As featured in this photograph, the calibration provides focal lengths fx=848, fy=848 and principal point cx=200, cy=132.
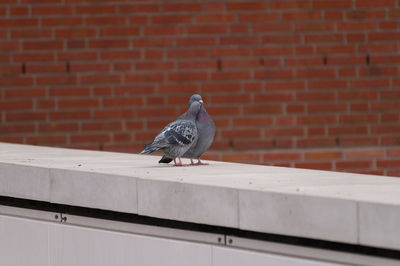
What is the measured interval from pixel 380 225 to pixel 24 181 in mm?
1792

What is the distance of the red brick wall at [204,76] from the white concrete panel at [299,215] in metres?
2.96

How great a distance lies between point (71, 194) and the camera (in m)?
3.47

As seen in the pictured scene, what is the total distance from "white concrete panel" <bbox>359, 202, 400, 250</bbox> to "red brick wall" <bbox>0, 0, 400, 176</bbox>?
3.30 metres

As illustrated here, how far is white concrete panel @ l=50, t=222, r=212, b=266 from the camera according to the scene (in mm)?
3010

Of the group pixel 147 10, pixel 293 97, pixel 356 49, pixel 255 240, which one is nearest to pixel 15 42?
pixel 147 10

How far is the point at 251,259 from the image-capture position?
2797 millimetres

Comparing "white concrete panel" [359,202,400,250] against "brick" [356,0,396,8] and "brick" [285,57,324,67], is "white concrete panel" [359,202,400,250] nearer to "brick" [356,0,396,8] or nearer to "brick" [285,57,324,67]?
"brick" [285,57,324,67]

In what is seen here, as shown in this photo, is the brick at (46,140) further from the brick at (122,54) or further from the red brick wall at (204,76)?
the brick at (122,54)

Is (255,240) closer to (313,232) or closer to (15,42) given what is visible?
(313,232)

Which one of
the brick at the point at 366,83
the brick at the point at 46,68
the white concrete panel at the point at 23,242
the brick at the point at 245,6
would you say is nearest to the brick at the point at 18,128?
the brick at the point at 46,68

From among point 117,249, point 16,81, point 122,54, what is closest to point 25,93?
point 16,81

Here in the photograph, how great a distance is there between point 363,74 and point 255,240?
3.24m

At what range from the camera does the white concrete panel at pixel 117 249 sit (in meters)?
3.01

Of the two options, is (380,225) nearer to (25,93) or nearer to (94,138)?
(94,138)
